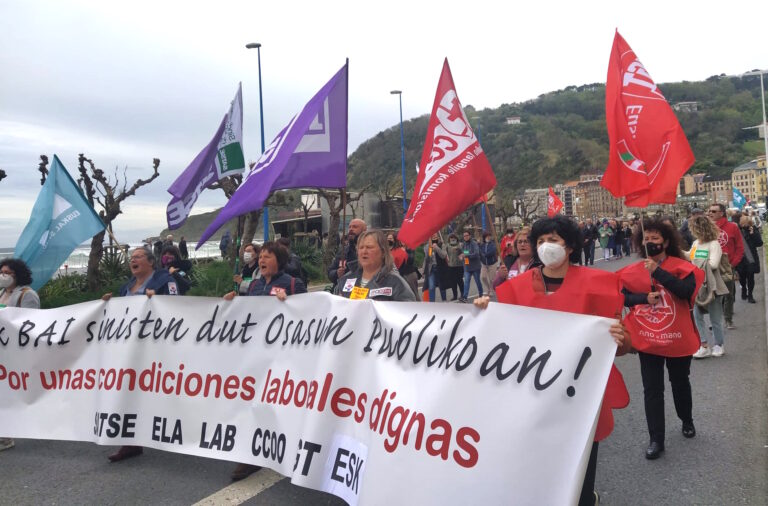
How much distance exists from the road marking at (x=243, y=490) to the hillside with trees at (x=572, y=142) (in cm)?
11138

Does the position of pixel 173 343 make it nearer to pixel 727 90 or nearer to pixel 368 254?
pixel 368 254

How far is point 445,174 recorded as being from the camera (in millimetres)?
5605

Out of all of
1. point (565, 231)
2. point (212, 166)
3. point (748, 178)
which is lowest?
point (565, 231)

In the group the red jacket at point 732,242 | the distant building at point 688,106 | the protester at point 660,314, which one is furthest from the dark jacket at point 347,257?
the distant building at point 688,106

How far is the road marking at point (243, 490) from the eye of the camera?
3648 millimetres

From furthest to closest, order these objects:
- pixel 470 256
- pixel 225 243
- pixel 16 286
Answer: pixel 225 243, pixel 470 256, pixel 16 286

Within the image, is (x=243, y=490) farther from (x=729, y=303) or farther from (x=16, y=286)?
(x=729, y=303)

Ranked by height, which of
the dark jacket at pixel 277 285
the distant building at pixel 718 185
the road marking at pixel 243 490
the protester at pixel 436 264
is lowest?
the road marking at pixel 243 490

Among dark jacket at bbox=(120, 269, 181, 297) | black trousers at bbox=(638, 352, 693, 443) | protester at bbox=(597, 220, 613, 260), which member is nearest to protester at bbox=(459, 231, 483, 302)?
dark jacket at bbox=(120, 269, 181, 297)

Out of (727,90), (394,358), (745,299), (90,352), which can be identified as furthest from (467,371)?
(727,90)

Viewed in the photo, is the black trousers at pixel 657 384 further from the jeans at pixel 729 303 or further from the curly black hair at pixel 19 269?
the curly black hair at pixel 19 269

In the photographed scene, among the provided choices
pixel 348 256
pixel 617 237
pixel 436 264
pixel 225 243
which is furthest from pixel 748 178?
pixel 348 256

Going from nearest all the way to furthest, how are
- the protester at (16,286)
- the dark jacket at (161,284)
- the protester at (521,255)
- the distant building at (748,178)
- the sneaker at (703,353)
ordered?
1. the dark jacket at (161,284)
2. the protester at (16,286)
3. the protester at (521,255)
4. the sneaker at (703,353)
5. the distant building at (748,178)

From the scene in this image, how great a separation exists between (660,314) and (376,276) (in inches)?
75.5
